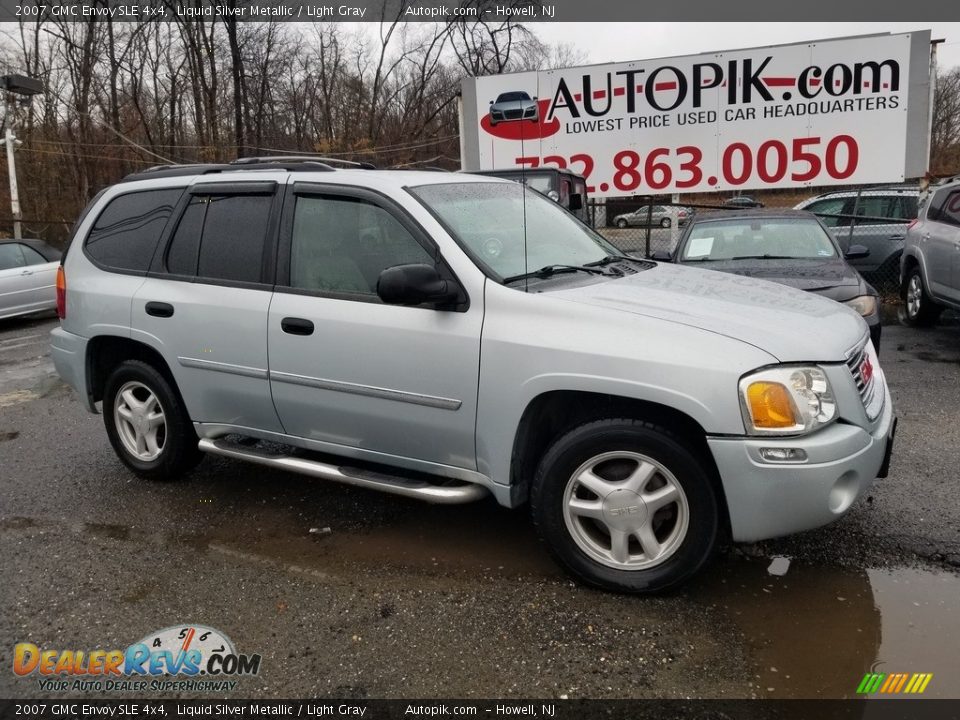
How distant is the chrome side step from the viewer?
11.4 feet

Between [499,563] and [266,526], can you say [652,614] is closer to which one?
[499,563]

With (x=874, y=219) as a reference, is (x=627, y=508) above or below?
below

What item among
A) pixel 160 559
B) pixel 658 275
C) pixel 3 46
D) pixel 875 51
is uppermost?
pixel 3 46

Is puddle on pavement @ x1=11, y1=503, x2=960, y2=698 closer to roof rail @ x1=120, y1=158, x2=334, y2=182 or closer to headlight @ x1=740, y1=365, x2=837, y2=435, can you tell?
headlight @ x1=740, y1=365, x2=837, y2=435

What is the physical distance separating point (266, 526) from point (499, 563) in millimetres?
1361

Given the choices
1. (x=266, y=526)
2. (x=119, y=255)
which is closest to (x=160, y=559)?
(x=266, y=526)

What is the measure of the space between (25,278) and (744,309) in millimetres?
11845

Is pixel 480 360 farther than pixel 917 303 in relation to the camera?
No

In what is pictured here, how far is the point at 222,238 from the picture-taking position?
168 inches

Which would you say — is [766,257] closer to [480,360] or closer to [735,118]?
[480,360]

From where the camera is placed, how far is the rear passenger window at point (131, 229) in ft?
15.0

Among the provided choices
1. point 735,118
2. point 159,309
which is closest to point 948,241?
point 735,118

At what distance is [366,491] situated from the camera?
4.58m

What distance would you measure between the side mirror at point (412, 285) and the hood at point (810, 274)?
4149mm
